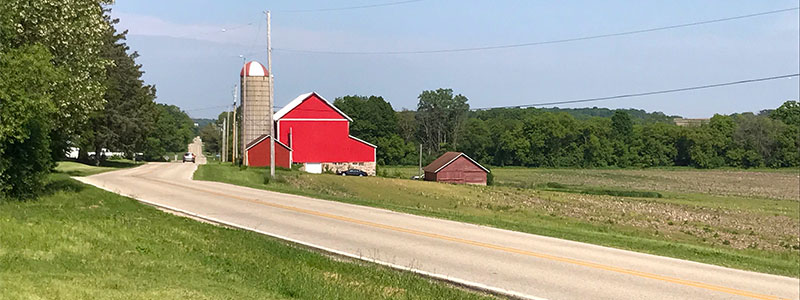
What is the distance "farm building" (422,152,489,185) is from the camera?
77938mm

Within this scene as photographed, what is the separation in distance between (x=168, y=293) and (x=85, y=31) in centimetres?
1968

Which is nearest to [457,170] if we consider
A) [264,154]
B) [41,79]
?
[264,154]

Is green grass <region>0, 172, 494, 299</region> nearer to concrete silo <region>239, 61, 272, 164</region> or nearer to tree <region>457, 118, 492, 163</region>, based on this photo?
concrete silo <region>239, 61, 272, 164</region>

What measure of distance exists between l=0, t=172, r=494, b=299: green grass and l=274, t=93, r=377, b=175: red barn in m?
49.9

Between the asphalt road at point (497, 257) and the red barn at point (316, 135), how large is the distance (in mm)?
41784

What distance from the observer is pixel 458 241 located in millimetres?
17438

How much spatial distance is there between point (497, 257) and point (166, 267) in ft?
24.9

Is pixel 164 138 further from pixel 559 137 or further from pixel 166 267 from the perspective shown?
pixel 166 267

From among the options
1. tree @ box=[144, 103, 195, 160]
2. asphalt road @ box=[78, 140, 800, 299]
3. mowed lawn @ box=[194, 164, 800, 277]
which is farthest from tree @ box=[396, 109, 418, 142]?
asphalt road @ box=[78, 140, 800, 299]

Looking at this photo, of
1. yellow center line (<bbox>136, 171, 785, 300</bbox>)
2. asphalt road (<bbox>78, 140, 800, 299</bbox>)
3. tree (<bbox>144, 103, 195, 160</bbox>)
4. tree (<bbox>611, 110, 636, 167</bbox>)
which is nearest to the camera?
asphalt road (<bbox>78, 140, 800, 299</bbox>)

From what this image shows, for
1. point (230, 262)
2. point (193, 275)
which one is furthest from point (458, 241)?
point (193, 275)

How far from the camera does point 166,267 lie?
32.8 feet

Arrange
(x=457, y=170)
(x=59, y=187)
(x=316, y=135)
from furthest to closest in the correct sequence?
(x=457, y=170)
(x=316, y=135)
(x=59, y=187)

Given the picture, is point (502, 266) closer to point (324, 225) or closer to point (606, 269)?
point (606, 269)
